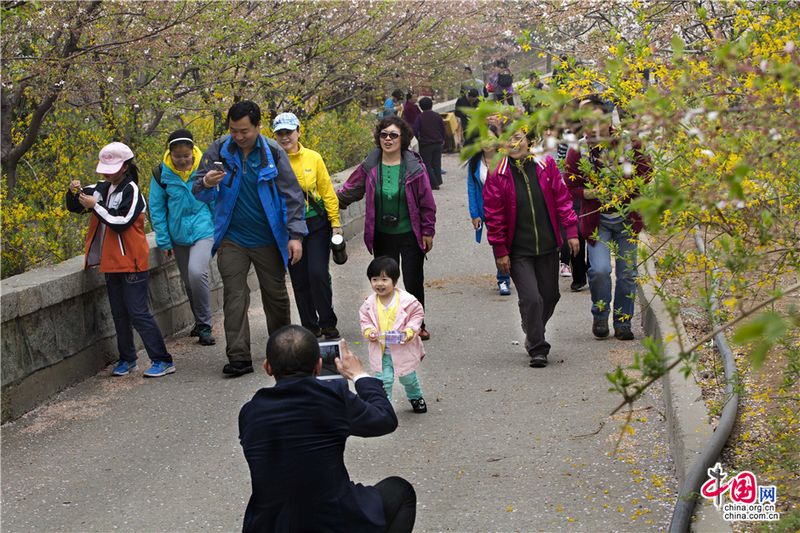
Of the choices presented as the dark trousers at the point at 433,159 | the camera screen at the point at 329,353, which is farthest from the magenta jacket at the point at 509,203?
the dark trousers at the point at 433,159

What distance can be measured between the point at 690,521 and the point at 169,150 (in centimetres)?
552

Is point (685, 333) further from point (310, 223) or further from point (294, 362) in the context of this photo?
point (294, 362)

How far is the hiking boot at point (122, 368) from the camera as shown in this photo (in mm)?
8891

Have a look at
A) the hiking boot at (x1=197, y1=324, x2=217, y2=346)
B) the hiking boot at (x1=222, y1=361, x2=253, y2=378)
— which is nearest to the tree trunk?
the hiking boot at (x1=197, y1=324, x2=217, y2=346)

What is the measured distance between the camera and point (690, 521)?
210 inches

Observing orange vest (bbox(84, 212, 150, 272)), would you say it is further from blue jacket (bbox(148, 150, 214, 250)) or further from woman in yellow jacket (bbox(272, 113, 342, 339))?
woman in yellow jacket (bbox(272, 113, 342, 339))

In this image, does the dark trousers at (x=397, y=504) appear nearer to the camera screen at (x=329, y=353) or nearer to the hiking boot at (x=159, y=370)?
the camera screen at (x=329, y=353)

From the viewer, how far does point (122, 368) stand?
29.3 feet

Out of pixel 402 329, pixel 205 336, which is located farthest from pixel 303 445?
pixel 205 336

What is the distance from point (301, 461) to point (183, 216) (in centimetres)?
566

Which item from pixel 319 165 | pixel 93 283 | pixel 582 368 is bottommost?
pixel 582 368

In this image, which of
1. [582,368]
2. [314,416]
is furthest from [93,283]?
[314,416]

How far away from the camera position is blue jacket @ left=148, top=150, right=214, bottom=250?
9508 mm

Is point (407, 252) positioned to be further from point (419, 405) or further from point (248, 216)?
point (419, 405)
